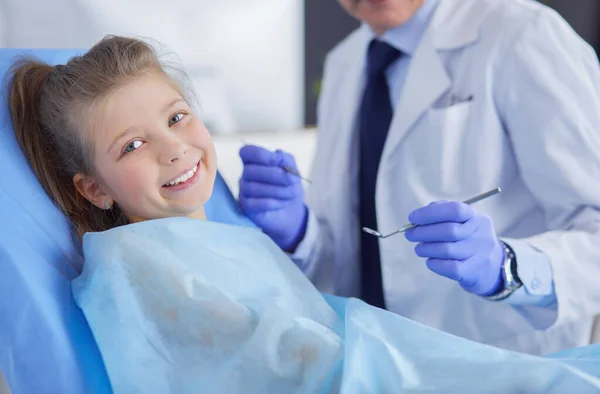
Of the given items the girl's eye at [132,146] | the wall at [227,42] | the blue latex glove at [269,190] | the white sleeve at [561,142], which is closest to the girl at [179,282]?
the girl's eye at [132,146]

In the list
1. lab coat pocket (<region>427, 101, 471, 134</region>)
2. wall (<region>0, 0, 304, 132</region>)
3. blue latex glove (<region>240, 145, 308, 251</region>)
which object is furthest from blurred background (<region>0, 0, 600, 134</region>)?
lab coat pocket (<region>427, 101, 471, 134</region>)

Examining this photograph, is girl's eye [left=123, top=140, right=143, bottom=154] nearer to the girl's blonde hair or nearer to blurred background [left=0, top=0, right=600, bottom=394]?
the girl's blonde hair

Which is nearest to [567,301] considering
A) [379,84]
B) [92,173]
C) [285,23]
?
[379,84]

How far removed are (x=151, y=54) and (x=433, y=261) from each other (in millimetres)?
573

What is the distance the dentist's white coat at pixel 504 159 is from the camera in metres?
1.07

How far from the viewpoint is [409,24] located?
128cm

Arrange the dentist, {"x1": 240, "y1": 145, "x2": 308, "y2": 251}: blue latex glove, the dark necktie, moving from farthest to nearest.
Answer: the dark necktie, {"x1": 240, "y1": 145, "x2": 308, "y2": 251}: blue latex glove, the dentist

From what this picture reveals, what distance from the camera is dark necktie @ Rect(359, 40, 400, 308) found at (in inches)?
52.2

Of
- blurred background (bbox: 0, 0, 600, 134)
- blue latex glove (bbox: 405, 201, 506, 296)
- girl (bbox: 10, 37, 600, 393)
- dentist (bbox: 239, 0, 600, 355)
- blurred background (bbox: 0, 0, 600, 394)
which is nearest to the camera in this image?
girl (bbox: 10, 37, 600, 393)

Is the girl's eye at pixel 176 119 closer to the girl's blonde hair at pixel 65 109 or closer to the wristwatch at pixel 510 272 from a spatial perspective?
the girl's blonde hair at pixel 65 109

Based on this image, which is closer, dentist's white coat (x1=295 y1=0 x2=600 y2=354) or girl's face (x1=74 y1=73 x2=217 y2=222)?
girl's face (x1=74 y1=73 x2=217 y2=222)

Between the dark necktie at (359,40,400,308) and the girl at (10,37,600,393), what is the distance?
341mm

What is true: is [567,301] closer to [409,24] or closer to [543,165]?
[543,165]

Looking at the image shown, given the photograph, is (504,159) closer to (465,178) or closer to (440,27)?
(465,178)
